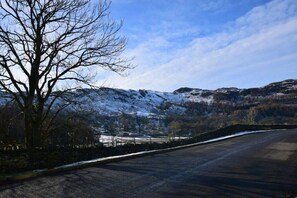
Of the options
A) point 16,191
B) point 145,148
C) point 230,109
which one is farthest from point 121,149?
point 230,109

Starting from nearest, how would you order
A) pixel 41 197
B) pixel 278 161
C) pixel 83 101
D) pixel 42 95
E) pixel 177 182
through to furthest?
pixel 41 197
pixel 177 182
pixel 278 161
pixel 42 95
pixel 83 101

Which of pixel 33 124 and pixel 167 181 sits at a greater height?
pixel 33 124

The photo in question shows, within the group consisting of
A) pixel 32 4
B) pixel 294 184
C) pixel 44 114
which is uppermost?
pixel 32 4

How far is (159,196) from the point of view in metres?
8.62

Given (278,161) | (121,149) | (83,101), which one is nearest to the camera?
(278,161)

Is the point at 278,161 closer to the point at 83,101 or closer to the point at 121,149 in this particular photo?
the point at 121,149

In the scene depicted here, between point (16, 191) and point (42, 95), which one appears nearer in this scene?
point (16, 191)

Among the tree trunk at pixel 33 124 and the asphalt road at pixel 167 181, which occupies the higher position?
the tree trunk at pixel 33 124

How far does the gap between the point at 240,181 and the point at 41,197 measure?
16.3 ft

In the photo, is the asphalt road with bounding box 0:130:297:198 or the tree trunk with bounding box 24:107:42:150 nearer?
the asphalt road with bounding box 0:130:297:198

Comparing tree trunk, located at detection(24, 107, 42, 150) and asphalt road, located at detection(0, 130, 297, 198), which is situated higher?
tree trunk, located at detection(24, 107, 42, 150)

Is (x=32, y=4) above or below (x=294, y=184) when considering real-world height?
above

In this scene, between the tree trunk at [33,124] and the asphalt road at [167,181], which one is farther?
the tree trunk at [33,124]

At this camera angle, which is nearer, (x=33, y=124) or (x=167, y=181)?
(x=167, y=181)
